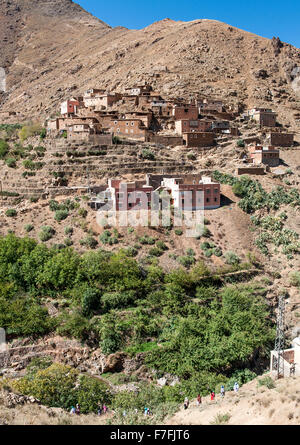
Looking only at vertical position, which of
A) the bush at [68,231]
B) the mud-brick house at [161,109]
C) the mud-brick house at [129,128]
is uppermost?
the mud-brick house at [161,109]

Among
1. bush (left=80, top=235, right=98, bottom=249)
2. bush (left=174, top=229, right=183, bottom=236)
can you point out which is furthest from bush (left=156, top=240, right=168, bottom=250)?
bush (left=80, top=235, right=98, bottom=249)

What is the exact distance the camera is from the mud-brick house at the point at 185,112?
4005cm

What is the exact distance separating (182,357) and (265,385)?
4.50 metres

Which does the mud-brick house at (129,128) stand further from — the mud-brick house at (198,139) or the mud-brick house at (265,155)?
the mud-brick house at (265,155)

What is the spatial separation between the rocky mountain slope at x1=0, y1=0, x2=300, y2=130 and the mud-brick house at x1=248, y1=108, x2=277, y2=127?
3.52 meters

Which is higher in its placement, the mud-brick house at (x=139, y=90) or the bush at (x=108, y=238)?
the mud-brick house at (x=139, y=90)

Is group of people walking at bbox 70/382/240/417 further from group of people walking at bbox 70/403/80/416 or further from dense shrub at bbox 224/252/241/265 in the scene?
dense shrub at bbox 224/252/241/265

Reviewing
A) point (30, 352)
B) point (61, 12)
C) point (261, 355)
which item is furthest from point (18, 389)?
point (61, 12)

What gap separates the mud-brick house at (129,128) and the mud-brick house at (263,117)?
1381 centimetres

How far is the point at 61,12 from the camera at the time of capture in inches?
4104

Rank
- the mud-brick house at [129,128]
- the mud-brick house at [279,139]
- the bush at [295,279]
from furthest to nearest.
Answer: the mud-brick house at [279,139]
the mud-brick house at [129,128]
the bush at [295,279]

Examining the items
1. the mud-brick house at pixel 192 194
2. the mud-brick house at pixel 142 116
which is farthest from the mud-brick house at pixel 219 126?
the mud-brick house at pixel 192 194

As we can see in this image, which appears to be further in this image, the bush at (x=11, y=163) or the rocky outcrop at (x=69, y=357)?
the bush at (x=11, y=163)
